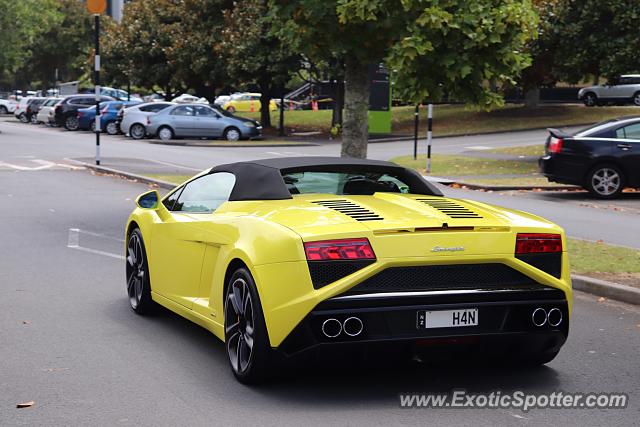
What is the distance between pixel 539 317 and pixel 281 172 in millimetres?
2095

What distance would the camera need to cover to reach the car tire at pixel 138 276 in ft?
28.7

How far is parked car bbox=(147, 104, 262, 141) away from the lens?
143 feet

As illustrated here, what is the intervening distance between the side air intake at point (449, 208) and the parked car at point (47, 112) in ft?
167

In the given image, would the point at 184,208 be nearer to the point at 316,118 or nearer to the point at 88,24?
the point at 316,118

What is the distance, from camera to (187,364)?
720cm

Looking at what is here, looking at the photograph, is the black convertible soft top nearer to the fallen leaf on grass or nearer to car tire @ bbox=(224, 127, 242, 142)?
the fallen leaf on grass

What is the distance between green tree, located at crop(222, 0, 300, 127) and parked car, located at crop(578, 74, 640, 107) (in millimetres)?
16140

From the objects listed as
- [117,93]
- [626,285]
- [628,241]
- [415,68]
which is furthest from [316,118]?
[626,285]

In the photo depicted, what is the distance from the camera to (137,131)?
44.7 m

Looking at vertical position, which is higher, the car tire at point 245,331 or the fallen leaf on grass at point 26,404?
the car tire at point 245,331

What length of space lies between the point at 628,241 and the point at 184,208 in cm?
774

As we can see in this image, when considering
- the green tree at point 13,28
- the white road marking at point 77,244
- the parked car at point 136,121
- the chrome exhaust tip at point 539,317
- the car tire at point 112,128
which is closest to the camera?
the chrome exhaust tip at point 539,317

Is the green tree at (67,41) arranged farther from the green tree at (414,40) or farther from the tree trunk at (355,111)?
the green tree at (414,40)

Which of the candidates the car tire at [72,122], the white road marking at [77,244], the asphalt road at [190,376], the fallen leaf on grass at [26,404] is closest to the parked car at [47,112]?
the car tire at [72,122]
